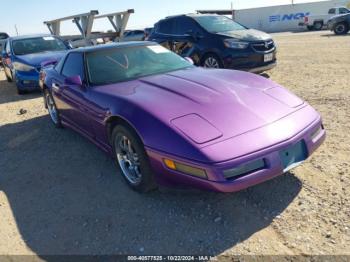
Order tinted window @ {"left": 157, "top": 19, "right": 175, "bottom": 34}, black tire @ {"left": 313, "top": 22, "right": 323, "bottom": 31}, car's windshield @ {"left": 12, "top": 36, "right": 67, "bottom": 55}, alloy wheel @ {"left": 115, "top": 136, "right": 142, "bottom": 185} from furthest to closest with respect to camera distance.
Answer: black tire @ {"left": 313, "top": 22, "right": 323, "bottom": 31}, car's windshield @ {"left": 12, "top": 36, "right": 67, "bottom": 55}, tinted window @ {"left": 157, "top": 19, "right": 175, "bottom": 34}, alloy wheel @ {"left": 115, "top": 136, "right": 142, "bottom": 185}

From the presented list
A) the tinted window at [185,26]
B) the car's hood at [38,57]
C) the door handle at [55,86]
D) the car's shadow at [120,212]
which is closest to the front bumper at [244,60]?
the tinted window at [185,26]

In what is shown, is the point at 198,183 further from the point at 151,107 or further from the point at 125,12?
the point at 125,12

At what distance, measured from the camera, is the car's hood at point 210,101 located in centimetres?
291

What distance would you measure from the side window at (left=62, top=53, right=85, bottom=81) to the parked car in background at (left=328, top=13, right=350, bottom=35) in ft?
65.0

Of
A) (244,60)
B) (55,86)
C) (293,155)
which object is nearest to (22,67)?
(55,86)

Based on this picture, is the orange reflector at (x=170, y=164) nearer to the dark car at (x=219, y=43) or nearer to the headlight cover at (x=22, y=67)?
the dark car at (x=219, y=43)

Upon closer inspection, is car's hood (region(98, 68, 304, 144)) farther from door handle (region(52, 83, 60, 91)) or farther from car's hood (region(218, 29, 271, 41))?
car's hood (region(218, 29, 271, 41))

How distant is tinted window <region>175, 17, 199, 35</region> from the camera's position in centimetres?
867

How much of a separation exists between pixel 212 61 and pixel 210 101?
5.11 m

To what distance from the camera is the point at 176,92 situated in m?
3.47

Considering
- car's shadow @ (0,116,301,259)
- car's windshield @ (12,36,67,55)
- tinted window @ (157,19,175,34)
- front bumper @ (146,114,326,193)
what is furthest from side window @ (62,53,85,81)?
car's windshield @ (12,36,67,55)

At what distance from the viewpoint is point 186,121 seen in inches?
117

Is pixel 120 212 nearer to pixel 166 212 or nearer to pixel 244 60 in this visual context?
pixel 166 212

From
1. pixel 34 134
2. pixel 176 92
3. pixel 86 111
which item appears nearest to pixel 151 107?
pixel 176 92
